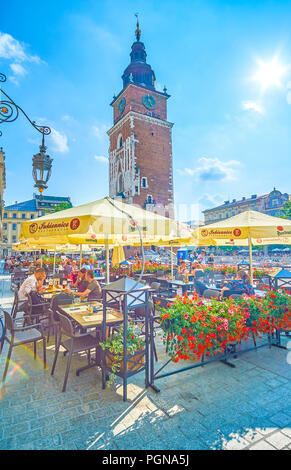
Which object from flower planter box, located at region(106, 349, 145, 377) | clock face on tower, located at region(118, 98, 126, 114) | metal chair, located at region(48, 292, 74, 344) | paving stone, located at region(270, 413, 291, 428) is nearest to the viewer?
paving stone, located at region(270, 413, 291, 428)

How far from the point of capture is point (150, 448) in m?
2.32

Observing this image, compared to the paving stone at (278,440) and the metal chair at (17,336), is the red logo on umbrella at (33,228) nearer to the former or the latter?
the metal chair at (17,336)

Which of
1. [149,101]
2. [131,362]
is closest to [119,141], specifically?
[149,101]

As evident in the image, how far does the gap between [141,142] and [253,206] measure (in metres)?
44.0

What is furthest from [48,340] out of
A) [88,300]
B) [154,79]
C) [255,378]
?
[154,79]

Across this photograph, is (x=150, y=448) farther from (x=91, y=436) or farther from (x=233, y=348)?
(x=233, y=348)

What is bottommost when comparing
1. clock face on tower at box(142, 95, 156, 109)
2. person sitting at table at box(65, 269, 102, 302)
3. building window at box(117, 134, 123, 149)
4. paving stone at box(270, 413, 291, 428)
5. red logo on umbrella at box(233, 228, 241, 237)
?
paving stone at box(270, 413, 291, 428)

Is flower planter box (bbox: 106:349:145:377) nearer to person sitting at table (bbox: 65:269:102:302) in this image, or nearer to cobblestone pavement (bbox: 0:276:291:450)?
cobblestone pavement (bbox: 0:276:291:450)

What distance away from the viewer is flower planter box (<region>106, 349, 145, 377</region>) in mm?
3270

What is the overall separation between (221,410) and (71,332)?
235 centimetres

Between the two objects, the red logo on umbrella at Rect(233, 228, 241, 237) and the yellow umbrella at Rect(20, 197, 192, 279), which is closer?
the yellow umbrella at Rect(20, 197, 192, 279)

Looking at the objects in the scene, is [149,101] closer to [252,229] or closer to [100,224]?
[252,229]

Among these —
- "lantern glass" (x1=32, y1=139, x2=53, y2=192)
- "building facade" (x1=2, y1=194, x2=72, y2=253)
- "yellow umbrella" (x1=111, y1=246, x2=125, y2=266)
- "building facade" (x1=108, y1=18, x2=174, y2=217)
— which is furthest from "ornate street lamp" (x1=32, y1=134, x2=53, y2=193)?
"building facade" (x1=2, y1=194, x2=72, y2=253)

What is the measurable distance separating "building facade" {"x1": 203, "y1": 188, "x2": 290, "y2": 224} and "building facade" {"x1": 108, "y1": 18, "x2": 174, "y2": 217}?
97.4 feet
